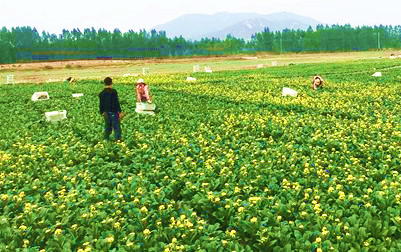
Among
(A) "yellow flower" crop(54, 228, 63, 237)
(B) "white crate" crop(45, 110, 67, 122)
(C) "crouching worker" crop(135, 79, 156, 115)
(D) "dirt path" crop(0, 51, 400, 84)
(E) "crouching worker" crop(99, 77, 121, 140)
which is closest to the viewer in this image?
(A) "yellow flower" crop(54, 228, 63, 237)

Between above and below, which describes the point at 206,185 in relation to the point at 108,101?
below

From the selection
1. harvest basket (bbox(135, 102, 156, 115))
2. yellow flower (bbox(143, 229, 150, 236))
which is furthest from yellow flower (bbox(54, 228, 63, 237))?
harvest basket (bbox(135, 102, 156, 115))

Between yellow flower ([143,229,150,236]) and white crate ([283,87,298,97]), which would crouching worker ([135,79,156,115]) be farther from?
yellow flower ([143,229,150,236])

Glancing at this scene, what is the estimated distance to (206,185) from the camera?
918cm

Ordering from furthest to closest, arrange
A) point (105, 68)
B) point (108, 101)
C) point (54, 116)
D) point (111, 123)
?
point (105, 68) → point (54, 116) → point (111, 123) → point (108, 101)

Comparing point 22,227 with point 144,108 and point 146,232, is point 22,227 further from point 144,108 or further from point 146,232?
point 144,108

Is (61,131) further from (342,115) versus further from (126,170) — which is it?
(342,115)

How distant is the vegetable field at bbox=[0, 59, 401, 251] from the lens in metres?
6.74

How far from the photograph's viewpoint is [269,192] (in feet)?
28.7

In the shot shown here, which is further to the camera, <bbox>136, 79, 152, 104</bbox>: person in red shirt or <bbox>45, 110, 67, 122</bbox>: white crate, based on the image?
<bbox>136, 79, 152, 104</bbox>: person in red shirt

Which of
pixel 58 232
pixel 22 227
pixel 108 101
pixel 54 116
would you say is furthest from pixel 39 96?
pixel 58 232

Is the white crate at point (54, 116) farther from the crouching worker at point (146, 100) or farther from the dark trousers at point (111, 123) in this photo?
the dark trousers at point (111, 123)

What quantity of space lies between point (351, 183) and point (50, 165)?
26.8 ft

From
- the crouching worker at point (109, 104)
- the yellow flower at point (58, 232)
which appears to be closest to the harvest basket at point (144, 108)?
the crouching worker at point (109, 104)
